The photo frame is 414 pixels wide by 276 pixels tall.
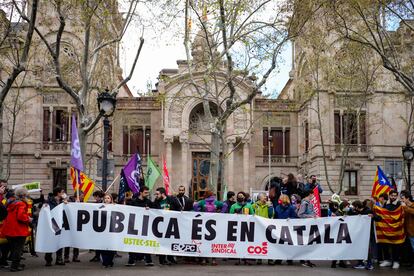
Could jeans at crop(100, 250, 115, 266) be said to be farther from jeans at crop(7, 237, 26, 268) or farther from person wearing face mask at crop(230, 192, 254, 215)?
person wearing face mask at crop(230, 192, 254, 215)

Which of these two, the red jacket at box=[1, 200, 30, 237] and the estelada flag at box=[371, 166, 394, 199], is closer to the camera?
the red jacket at box=[1, 200, 30, 237]

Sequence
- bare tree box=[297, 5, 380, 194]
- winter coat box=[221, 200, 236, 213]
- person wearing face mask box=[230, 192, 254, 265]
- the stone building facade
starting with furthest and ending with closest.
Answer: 1. the stone building facade
2. bare tree box=[297, 5, 380, 194]
3. winter coat box=[221, 200, 236, 213]
4. person wearing face mask box=[230, 192, 254, 265]

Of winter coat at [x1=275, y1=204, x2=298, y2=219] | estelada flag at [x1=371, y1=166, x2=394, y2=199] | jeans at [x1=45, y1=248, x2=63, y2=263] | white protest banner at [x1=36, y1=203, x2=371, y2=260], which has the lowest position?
jeans at [x1=45, y1=248, x2=63, y2=263]

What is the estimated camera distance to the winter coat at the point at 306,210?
49.1 feet

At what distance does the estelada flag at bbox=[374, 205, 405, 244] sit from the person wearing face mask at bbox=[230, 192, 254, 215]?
3393mm

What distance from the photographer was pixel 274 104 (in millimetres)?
47938

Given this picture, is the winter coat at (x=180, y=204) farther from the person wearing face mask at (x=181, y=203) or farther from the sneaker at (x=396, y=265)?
the sneaker at (x=396, y=265)

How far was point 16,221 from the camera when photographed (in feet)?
41.5

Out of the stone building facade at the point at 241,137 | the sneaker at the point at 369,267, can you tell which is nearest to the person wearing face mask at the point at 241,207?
the sneaker at the point at 369,267

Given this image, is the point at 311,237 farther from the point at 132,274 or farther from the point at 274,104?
the point at 274,104

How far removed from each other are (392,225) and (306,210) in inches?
88.5

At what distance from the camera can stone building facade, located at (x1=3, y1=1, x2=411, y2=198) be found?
42000 mm

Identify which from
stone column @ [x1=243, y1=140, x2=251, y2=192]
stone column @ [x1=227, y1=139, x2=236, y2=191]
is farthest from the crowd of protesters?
stone column @ [x1=243, y1=140, x2=251, y2=192]

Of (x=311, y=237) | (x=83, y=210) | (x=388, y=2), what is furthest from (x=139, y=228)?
(x=388, y=2)
